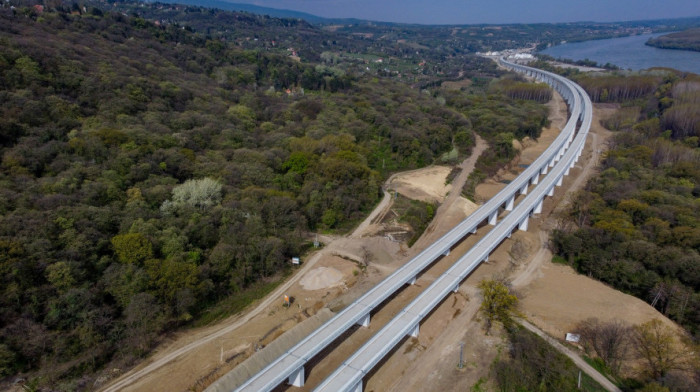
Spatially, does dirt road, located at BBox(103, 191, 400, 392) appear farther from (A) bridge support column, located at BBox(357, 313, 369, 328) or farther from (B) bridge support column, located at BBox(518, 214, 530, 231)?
(B) bridge support column, located at BBox(518, 214, 530, 231)

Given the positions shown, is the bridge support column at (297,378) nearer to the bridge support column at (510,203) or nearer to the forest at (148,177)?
the forest at (148,177)

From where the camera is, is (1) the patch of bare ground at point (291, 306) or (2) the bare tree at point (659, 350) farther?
(2) the bare tree at point (659, 350)

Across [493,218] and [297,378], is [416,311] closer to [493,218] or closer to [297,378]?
[297,378]

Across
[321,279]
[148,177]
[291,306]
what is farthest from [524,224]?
[148,177]

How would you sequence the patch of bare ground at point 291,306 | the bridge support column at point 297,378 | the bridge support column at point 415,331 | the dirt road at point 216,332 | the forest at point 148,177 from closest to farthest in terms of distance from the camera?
the bridge support column at point 297,378
the dirt road at point 216,332
the patch of bare ground at point 291,306
the forest at point 148,177
the bridge support column at point 415,331

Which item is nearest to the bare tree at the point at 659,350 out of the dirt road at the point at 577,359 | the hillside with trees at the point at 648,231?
the hillside with trees at the point at 648,231
